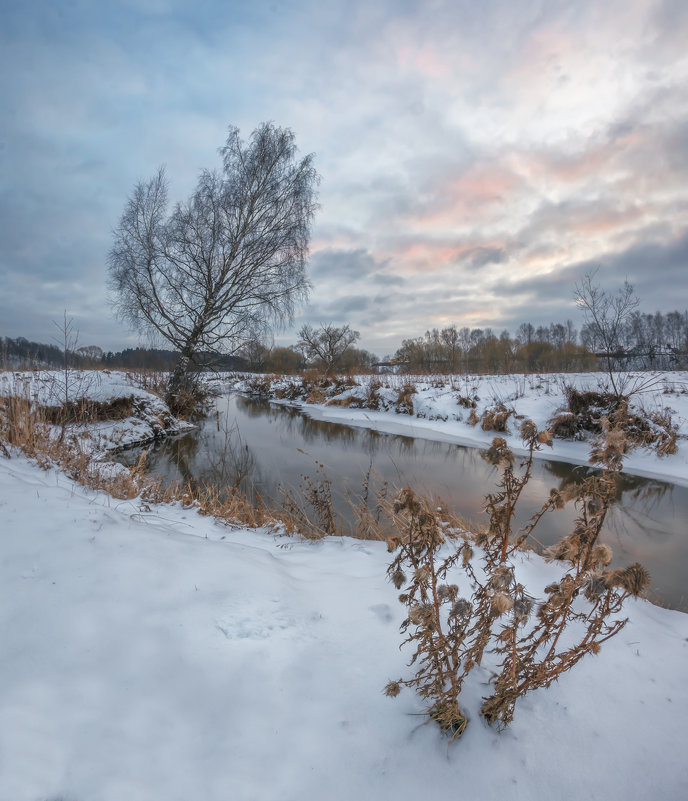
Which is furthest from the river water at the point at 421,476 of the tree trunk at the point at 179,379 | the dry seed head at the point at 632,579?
the dry seed head at the point at 632,579

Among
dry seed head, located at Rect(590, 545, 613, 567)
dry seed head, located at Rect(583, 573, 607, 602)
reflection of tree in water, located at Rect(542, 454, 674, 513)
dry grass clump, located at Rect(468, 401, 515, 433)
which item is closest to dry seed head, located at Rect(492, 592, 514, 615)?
dry seed head, located at Rect(583, 573, 607, 602)

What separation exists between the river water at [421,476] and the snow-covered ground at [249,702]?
2.37 m

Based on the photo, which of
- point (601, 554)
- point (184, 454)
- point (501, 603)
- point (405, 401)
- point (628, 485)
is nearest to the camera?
point (501, 603)

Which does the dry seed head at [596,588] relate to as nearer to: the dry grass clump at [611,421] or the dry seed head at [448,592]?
the dry seed head at [448,592]

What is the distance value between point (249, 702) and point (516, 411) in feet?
33.0

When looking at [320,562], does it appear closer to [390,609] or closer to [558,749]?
[390,609]

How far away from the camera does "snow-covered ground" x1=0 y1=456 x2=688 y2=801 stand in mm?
985

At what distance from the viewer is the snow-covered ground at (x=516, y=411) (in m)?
6.99

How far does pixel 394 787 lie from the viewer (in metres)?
1.07

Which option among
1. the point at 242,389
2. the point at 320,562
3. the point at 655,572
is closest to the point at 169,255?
the point at 320,562

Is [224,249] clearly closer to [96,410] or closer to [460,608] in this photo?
[96,410]

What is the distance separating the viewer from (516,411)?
9.88m

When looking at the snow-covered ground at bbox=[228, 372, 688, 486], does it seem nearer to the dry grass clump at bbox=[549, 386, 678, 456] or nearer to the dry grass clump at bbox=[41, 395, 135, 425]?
the dry grass clump at bbox=[549, 386, 678, 456]

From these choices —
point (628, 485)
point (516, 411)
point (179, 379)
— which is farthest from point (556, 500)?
point (179, 379)
